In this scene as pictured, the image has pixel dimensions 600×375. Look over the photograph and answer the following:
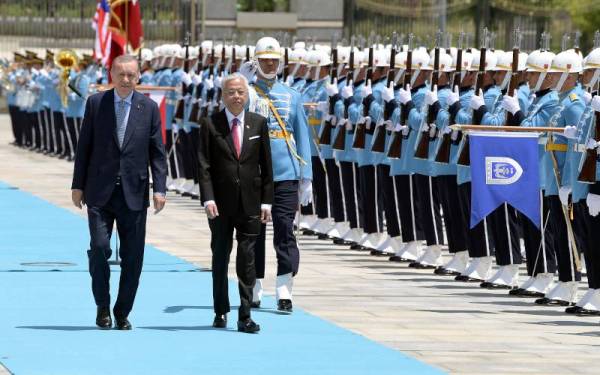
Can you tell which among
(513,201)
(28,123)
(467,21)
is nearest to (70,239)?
(513,201)

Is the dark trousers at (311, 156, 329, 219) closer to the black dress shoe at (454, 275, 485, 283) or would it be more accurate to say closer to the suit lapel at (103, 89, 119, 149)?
the black dress shoe at (454, 275, 485, 283)

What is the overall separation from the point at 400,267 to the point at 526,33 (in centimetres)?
2205

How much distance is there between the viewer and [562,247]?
1386cm

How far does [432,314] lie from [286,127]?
167 centimetres

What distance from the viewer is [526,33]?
3825 centimetres

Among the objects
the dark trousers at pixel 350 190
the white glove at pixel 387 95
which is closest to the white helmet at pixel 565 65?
the white glove at pixel 387 95

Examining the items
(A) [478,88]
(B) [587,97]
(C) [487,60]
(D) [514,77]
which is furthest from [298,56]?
(B) [587,97]

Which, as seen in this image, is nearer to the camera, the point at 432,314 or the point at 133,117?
the point at 133,117

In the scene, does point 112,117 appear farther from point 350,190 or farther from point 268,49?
point 350,190

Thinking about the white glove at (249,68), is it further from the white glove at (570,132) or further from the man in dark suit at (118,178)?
the white glove at (570,132)

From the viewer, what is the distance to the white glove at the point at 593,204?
12781 millimetres

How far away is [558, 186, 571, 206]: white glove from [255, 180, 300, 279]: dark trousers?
196 cm

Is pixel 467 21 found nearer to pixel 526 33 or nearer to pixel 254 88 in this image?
pixel 526 33

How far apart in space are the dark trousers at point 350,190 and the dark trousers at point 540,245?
452 cm
